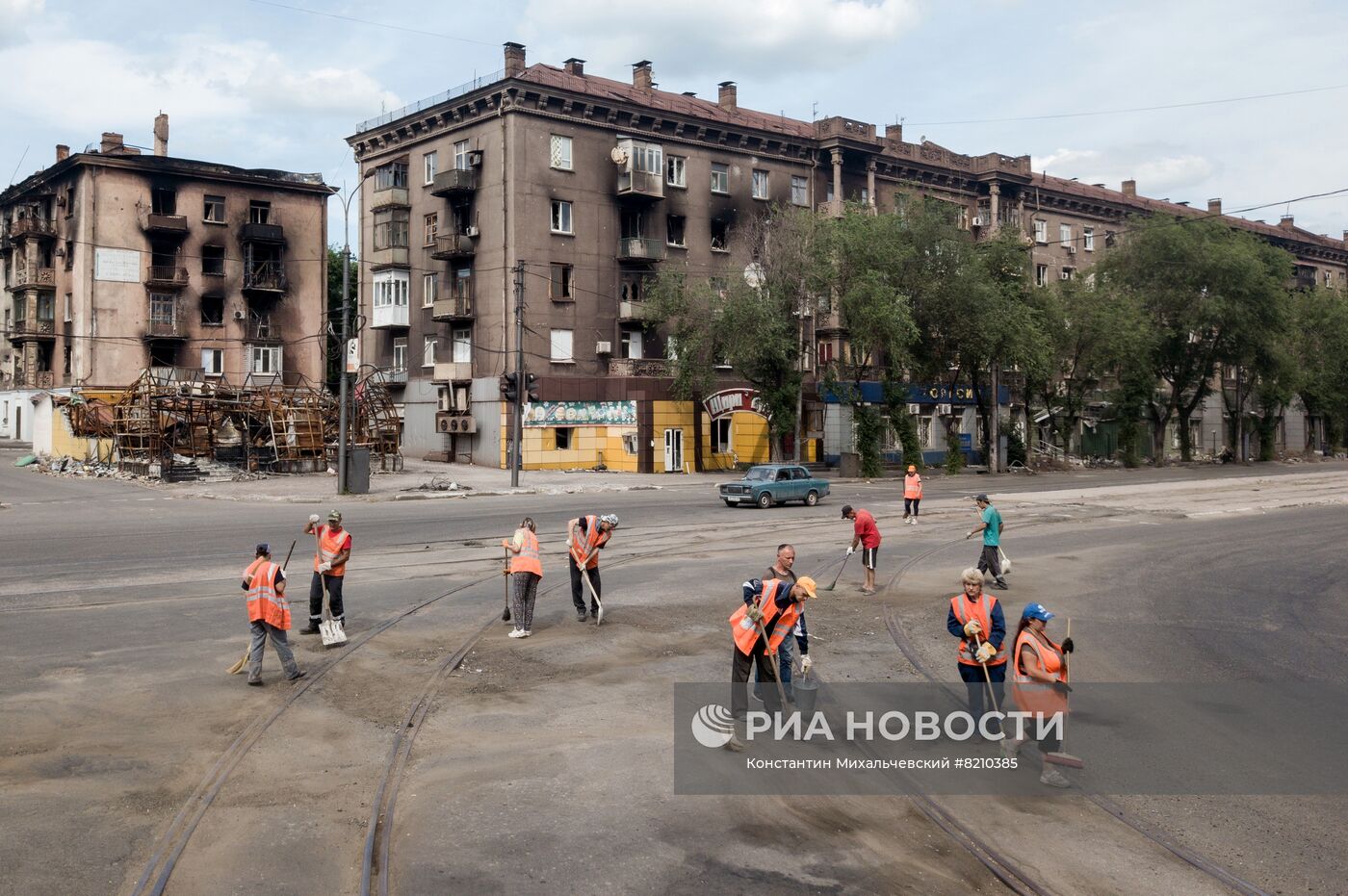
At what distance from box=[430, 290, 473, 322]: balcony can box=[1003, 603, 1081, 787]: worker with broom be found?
41.5m

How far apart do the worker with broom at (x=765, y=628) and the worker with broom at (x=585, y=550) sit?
4610mm

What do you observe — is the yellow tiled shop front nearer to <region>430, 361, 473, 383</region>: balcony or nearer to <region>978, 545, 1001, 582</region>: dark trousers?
<region>430, 361, 473, 383</region>: balcony

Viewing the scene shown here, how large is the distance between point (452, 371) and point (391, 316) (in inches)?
198

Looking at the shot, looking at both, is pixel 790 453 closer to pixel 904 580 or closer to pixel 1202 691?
pixel 904 580

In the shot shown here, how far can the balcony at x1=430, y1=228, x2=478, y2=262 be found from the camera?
46844 mm

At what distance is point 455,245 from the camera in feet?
154

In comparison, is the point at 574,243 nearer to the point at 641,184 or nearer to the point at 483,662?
the point at 641,184

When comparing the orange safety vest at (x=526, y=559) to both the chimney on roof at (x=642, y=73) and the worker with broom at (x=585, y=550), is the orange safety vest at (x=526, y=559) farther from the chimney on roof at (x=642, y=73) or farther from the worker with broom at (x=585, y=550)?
the chimney on roof at (x=642, y=73)

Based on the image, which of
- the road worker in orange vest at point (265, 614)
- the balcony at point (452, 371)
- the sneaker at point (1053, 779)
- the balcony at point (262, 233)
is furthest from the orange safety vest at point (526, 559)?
the balcony at point (262, 233)

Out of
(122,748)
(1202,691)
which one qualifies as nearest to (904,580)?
(1202,691)

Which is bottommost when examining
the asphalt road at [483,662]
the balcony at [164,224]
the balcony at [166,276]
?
the asphalt road at [483,662]

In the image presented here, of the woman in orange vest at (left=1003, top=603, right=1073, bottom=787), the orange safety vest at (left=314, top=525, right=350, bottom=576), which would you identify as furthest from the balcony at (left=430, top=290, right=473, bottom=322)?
the woman in orange vest at (left=1003, top=603, right=1073, bottom=787)

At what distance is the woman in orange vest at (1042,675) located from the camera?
785 cm

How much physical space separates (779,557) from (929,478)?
128 ft
